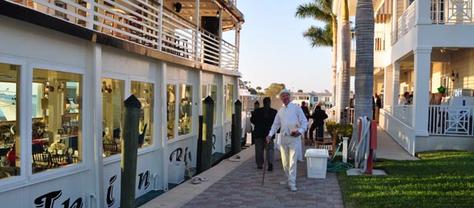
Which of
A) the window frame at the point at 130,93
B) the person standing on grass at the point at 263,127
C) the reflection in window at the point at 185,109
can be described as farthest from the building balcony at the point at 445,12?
the window frame at the point at 130,93

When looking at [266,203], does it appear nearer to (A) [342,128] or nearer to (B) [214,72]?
(A) [342,128]

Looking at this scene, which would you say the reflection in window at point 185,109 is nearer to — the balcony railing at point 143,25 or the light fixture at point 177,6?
the balcony railing at point 143,25

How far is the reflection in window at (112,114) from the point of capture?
952cm

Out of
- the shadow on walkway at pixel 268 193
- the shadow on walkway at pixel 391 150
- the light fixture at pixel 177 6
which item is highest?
the light fixture at pixel 177 6

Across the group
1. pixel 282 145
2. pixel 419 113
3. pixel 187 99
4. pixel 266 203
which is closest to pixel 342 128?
pixel 419 113

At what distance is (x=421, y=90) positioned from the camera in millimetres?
14562

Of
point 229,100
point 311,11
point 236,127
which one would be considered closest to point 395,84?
point 236,127

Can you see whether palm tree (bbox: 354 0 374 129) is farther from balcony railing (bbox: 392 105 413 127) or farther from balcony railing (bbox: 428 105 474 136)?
balcony railing (bbox: 392 105 413 127)

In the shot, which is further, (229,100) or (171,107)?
(229,100)

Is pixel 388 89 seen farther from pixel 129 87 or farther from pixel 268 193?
pixel 129 87

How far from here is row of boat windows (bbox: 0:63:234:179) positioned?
664 cm

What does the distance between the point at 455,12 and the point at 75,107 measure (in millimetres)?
11497

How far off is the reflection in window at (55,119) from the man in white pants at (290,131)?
354 centimetres

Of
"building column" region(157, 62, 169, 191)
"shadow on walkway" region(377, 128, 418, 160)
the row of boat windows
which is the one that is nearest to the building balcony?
"shadow on walkway" region(377, 128, 418, 160)
